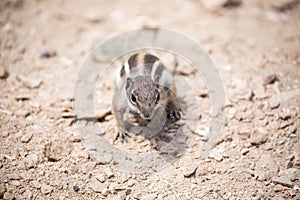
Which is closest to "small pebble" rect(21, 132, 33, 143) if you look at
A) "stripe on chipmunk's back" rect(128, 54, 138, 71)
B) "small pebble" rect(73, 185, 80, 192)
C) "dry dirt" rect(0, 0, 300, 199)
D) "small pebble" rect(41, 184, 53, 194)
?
"dry dirt" rect(0, 0, 300, 199)

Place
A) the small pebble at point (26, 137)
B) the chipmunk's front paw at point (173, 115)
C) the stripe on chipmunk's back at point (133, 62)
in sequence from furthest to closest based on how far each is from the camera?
the chipmunk's front paw at point (173, 115), the stripe on chipmunk's back at point (133, 62), the small pebble at point (26, 137)

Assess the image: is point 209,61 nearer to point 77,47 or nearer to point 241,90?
point 241,90

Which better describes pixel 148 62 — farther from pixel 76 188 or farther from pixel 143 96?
pixel 76 188

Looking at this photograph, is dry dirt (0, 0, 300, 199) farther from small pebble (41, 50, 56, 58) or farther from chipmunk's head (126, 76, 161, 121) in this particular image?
chipmunk's head (126, 76, 161, 121)

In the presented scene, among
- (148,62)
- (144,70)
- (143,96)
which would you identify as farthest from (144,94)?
(148,62)

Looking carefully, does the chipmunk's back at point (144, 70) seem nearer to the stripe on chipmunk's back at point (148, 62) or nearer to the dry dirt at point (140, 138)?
the stripe on chipmunk's back at point (148, 62)

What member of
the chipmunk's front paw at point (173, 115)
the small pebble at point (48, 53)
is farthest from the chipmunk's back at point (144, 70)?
the small pebble at point (48, 53)
